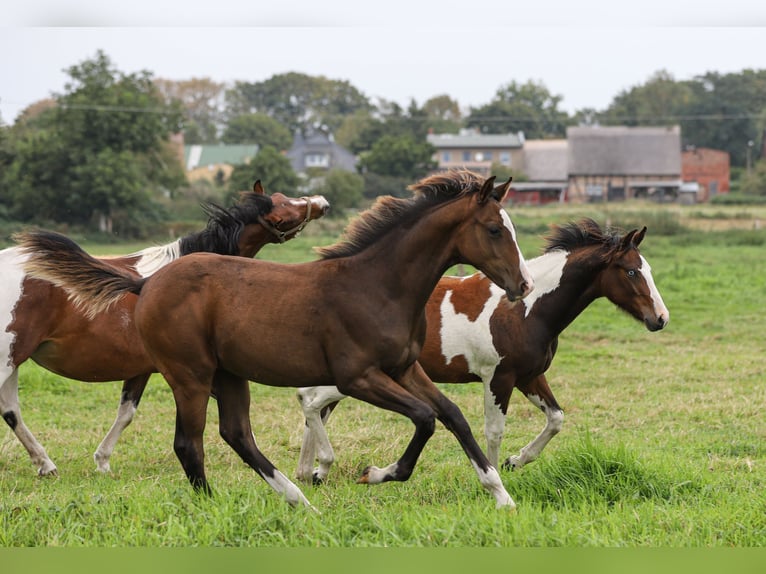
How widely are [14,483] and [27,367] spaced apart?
496 cm

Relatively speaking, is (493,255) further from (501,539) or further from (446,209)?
(501,539)

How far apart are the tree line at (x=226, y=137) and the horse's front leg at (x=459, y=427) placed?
95.4 feet

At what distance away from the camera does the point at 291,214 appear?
7293 mm

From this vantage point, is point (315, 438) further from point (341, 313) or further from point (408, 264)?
point (408, 264)

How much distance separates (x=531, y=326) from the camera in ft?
23.0

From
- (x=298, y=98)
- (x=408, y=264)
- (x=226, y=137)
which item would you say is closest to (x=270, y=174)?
(x=408, y=264)

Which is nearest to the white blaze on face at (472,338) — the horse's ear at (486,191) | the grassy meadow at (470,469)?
the grassy meadow at (470,469)

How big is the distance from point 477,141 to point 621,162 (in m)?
10.1

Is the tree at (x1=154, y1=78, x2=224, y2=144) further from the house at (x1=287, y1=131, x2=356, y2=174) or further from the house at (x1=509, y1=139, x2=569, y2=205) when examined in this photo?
the house at (x1=509, y1=139, x2=569, y2=205)

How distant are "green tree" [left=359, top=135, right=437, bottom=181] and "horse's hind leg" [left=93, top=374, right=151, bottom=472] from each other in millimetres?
36961

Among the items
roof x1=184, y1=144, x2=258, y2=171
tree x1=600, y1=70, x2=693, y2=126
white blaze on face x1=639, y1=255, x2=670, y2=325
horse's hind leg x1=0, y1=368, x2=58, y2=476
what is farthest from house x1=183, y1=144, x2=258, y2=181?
white blaze on face x1=639, y1=255, x2=670, y2=325

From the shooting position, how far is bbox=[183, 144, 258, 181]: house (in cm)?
6831

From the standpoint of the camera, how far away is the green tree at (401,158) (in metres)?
44.1

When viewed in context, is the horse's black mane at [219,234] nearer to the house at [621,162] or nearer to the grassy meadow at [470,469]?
the grassy meadow at [470,469]
